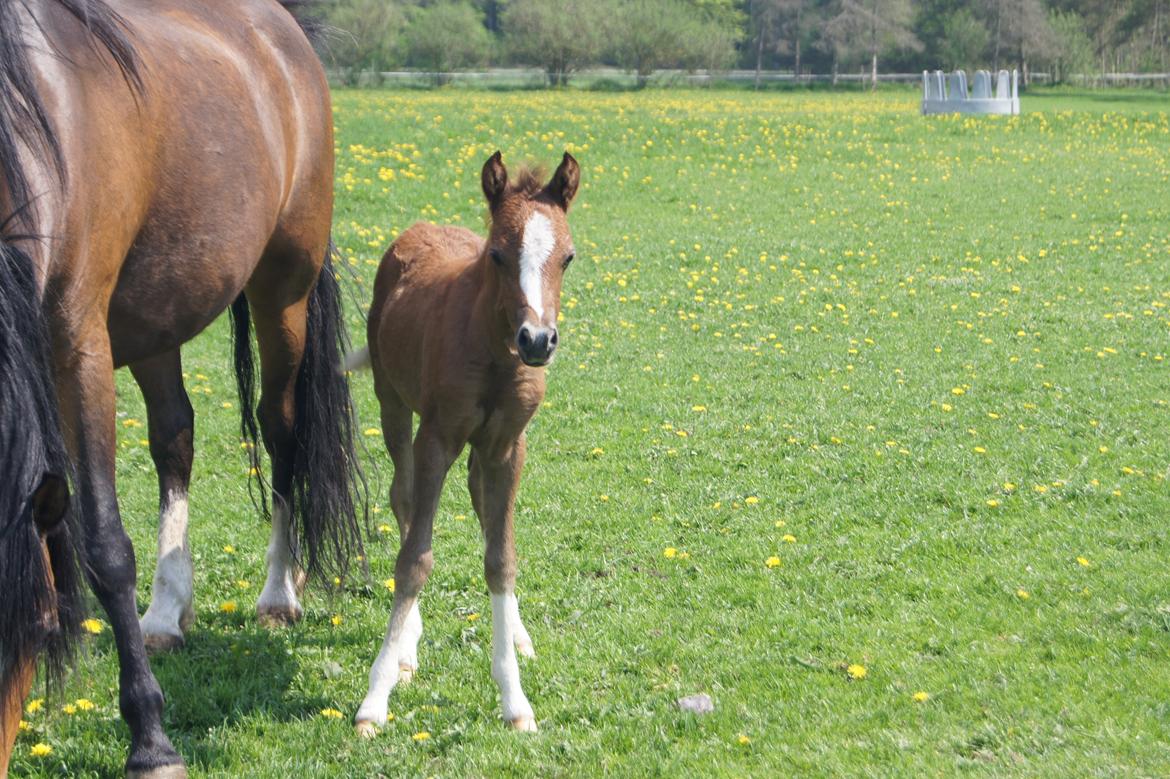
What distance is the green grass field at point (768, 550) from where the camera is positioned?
12.6ft

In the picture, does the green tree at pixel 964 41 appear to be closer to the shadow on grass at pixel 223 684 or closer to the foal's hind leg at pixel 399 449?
the foal's hind leg at pixel 399 449

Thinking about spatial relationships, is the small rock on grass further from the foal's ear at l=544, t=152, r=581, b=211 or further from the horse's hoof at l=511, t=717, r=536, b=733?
the foal's ear at l=544, t=152, r=581, b=211

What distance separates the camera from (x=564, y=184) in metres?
3.80

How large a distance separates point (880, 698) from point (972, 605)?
0.98m

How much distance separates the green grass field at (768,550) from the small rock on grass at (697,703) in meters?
0.05

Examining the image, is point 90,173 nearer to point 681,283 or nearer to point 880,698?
point 880,698

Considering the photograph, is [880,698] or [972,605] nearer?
[880,698]

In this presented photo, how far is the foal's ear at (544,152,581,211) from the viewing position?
376 centimetres

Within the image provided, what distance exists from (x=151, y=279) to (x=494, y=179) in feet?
3.64

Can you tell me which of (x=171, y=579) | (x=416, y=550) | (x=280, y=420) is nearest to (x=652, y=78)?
(x=280, y=420)

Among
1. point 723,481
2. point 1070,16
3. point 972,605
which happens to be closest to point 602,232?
point 723,481

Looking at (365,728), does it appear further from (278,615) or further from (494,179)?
(494,179)

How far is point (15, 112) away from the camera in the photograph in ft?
9.98

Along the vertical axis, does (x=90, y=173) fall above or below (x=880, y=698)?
above
